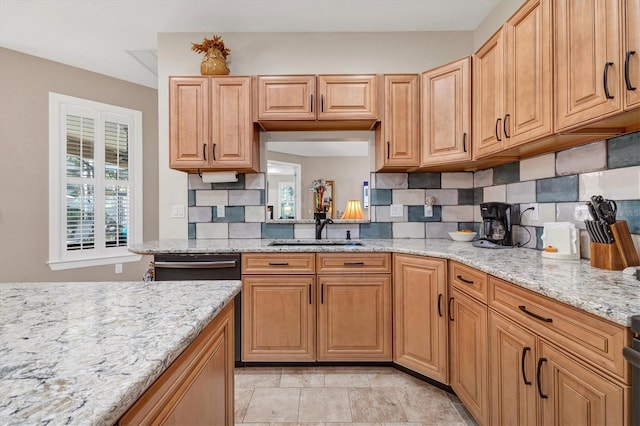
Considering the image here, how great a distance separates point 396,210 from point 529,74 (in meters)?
1.49

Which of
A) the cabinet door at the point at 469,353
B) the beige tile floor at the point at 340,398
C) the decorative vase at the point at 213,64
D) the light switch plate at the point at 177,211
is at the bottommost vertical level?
the beige tile floor at the point at 340,398

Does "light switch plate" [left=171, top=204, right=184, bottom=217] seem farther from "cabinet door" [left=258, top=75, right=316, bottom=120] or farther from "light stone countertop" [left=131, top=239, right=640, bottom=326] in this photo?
"cabinet door" [left=258, top=75, right=316, bottom=120]

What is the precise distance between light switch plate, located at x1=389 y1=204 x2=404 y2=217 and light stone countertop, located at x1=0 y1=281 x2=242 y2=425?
2.04 m

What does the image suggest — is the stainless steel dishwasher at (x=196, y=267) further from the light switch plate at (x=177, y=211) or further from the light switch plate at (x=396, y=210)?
the light switch plate at (x=396, y=210)

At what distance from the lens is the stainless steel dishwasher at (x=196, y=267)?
87.5 inches

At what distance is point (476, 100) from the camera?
7.04 feet

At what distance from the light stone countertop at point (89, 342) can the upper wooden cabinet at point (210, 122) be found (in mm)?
1621

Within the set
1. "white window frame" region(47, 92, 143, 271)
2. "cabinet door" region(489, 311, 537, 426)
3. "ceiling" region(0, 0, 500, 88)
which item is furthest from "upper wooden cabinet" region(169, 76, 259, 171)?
"cabinet door" region(489, 311, 537, 426)

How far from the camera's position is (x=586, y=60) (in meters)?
1.27

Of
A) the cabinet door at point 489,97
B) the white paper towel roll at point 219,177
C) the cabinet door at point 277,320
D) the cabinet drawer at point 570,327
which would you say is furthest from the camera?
the white paper towel roll at point 219,177

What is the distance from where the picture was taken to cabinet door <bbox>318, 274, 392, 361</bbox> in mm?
2262

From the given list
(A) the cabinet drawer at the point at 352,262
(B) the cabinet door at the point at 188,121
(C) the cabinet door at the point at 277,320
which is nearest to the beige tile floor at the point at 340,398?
(C) the cabinet door at the point at 277,320

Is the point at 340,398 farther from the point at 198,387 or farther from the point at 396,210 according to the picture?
the point at 396,210

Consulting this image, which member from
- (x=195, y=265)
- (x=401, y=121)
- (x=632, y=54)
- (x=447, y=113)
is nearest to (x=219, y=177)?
(x=195, y=265)
